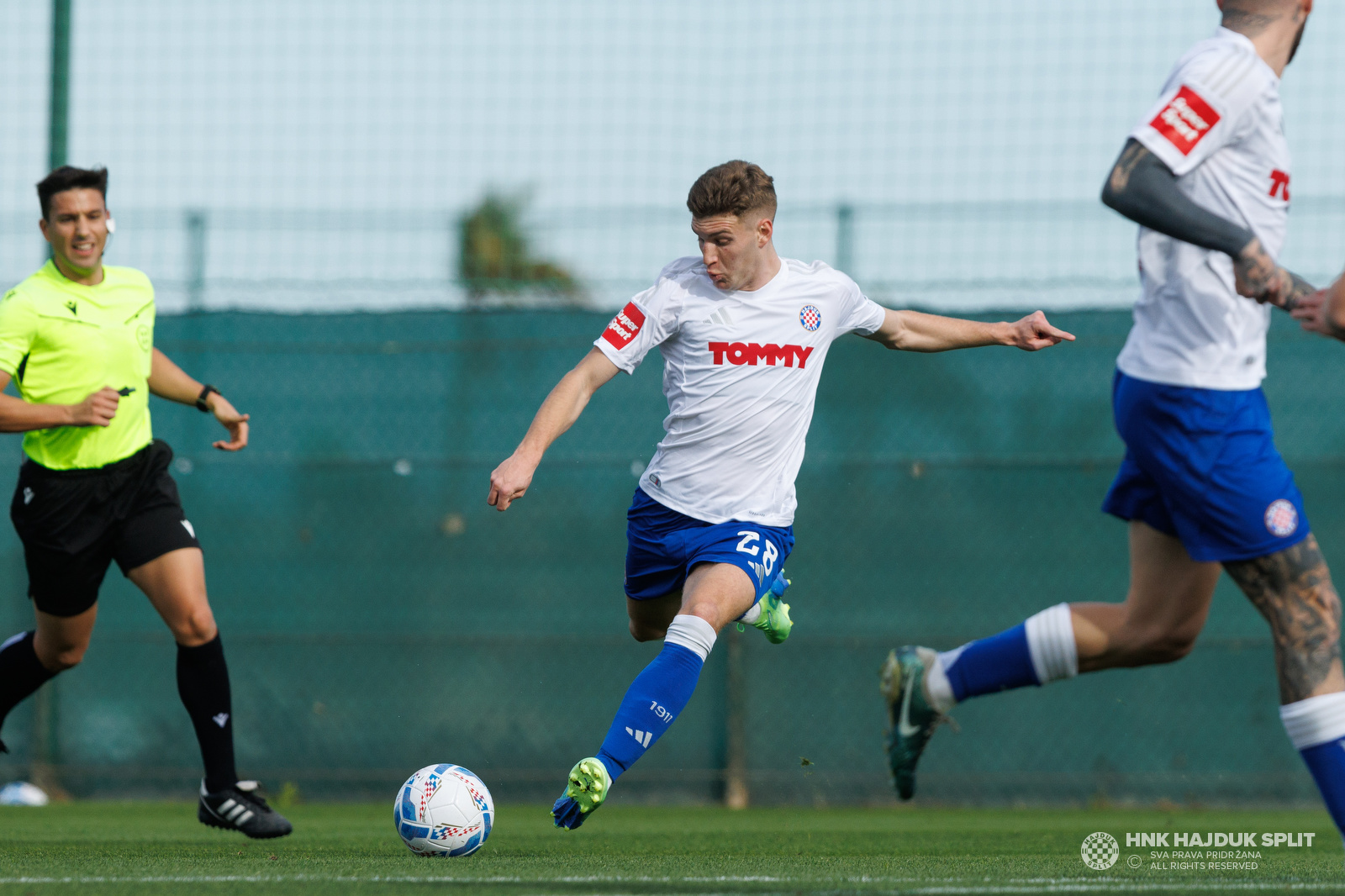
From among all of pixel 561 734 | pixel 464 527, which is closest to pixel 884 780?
pixel 561 734

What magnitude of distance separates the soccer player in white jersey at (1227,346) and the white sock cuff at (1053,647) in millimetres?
503

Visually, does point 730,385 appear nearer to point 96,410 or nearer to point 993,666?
point 993,666

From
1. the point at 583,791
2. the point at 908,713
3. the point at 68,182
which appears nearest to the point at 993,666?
the point at 908,713

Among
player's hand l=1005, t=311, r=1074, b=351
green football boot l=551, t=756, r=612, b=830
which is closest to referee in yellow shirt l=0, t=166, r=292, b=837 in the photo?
green football boot l=551, t=756, r=612, b=830

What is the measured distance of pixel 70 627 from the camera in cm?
565

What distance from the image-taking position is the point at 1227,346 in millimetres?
3809

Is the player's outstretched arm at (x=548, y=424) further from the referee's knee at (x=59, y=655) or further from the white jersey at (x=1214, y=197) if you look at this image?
the referee's knee at (x=59, y=655)

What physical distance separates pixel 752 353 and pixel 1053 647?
4.48 ft

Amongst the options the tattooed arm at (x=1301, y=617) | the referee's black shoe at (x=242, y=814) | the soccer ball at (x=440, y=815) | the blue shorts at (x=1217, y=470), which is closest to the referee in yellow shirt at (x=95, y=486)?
the referee's black shoe at (x=242, y=814)

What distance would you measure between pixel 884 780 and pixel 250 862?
4.66 metres

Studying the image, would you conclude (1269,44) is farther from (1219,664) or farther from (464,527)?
(464,527)

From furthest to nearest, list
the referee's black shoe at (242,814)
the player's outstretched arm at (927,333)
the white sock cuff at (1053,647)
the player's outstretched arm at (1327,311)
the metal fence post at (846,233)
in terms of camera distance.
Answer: the metal fence post at (846,233)
the referee's black shoe at (242,814)
the player's outstretched arm at (927,333)
the white sock cuff at (1053,647)
the player's outstretched arm at (1327,311)

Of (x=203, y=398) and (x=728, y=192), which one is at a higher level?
(x=728, y=192)

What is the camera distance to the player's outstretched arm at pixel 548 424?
4117 millimetres
